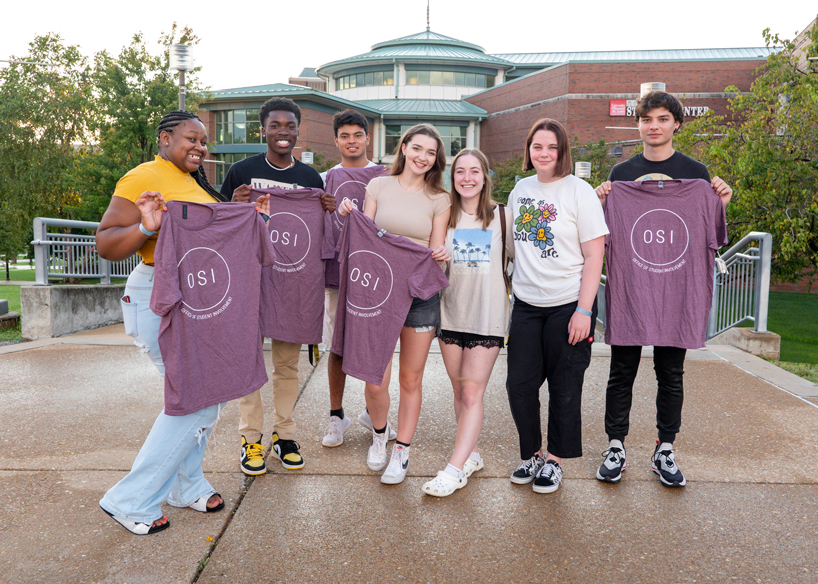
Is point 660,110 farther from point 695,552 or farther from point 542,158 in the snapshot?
point 695,552

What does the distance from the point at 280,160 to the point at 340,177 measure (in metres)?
0.46

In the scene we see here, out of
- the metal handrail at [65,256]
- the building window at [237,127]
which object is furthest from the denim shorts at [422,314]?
the building window at [237,127]

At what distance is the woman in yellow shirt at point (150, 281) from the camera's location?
2.86 metres

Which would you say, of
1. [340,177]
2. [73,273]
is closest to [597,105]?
[73,273]

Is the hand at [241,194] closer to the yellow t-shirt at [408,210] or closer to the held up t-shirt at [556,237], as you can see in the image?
the yellow t-shirt at [408,210]

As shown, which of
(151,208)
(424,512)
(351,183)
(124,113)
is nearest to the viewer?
(151,208)

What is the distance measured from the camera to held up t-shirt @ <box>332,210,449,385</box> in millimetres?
3490

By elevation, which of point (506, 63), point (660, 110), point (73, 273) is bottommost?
point (73, 273)

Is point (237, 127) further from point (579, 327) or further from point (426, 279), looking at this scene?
point (579, 327)

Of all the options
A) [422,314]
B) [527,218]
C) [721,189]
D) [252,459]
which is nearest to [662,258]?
[721,189]

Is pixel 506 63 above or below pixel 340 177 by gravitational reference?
above

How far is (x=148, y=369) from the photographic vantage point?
6.41 metres

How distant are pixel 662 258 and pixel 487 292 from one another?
112cm

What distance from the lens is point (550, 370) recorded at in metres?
3.56
